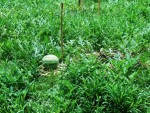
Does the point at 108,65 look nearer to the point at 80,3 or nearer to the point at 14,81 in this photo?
the point at 14,81

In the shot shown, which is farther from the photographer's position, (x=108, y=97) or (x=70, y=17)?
(x=70, y=17)

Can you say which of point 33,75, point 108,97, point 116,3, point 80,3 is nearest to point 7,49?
point 33,75

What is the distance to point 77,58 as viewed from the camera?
456 cm

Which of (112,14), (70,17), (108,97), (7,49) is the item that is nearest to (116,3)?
(112,14)

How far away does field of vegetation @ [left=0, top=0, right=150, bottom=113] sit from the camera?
3.60m

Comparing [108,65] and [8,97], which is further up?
[108,65]

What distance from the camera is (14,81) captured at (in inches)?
154

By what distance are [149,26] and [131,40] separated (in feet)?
2.75

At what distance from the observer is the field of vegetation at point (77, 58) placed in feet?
11.8

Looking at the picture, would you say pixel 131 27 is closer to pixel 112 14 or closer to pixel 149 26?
pixel 149 26

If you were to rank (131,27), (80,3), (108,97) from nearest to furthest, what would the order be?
(108,97) < (131,27) < (80,3)

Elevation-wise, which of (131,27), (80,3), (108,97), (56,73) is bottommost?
(108,97)

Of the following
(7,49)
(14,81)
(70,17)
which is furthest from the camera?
(70,17)

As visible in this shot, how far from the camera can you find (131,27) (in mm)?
5484
